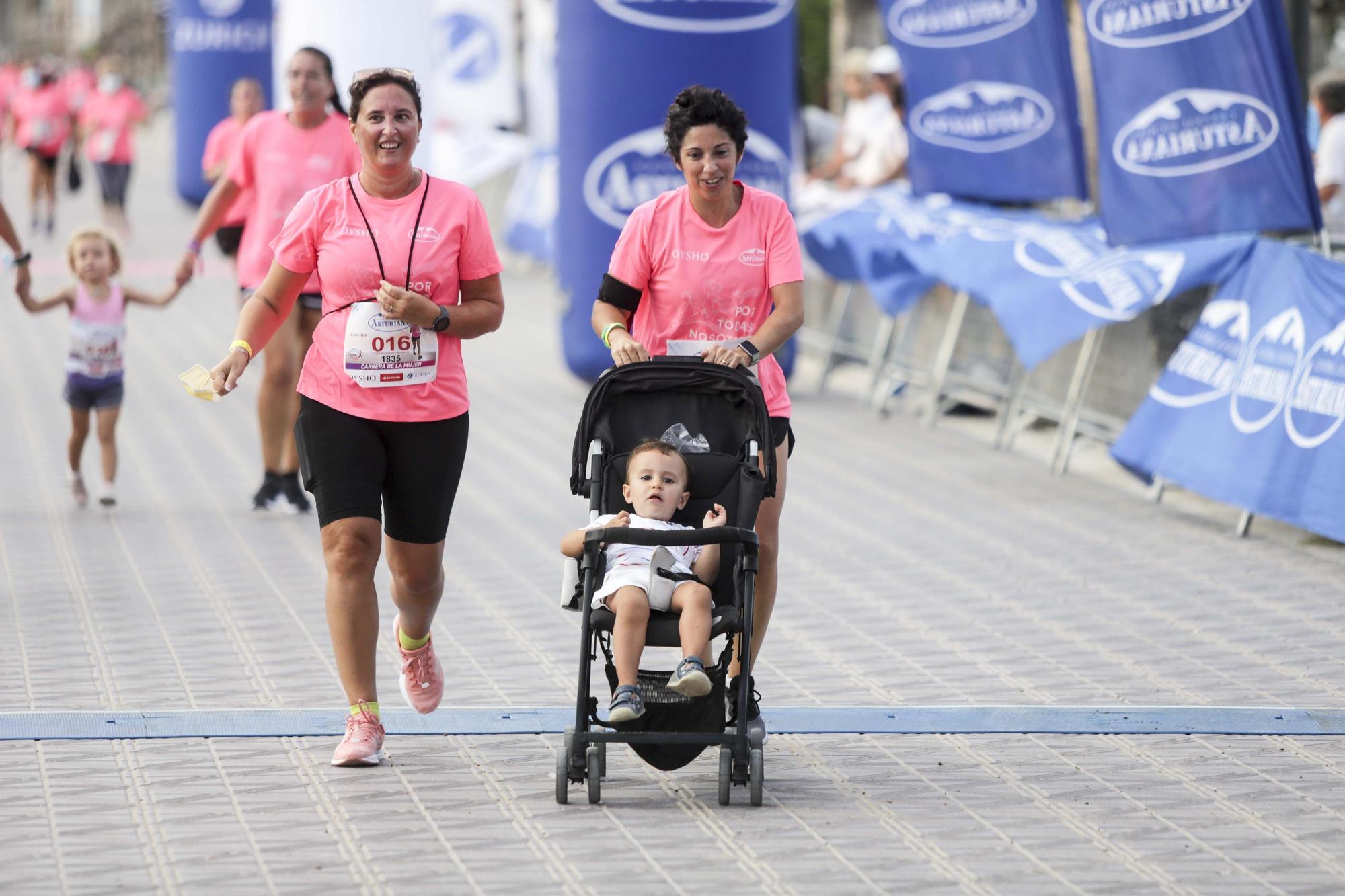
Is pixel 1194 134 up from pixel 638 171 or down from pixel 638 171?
up

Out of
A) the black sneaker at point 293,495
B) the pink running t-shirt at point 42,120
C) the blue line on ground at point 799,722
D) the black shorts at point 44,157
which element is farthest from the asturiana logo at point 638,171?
the pink running t-shirt at point 42,120

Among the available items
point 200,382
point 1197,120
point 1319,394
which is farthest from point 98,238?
point 1319,394

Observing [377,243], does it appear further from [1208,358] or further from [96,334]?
[1208,358]

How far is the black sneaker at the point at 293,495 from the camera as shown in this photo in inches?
364

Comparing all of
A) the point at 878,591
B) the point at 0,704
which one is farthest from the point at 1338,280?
the point at 0,704

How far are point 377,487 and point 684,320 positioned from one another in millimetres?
966

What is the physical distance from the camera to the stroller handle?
491 centimetres

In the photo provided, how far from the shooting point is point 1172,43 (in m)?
9.62

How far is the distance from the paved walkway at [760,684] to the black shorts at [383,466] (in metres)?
0.68

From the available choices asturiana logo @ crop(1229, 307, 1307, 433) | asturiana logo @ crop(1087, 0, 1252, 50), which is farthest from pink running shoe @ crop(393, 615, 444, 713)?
asturiana logo @ crop(1087, 0, 1252, 50)

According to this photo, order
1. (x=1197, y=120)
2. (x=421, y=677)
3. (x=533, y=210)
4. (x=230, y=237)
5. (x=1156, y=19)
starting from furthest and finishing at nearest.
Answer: (x=533, y=210)
(x=230, y=237)
(x=1156, y=19)
(x=1197, y=120)
(x=421, y=677)

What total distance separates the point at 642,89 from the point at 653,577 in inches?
300

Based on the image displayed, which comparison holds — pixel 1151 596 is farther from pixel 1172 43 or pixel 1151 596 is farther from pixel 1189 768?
pixel 1172 43

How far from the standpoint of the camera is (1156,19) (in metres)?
9.72
